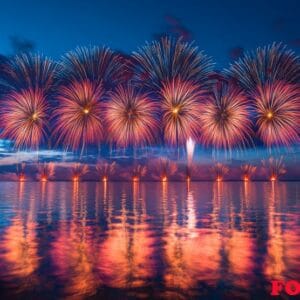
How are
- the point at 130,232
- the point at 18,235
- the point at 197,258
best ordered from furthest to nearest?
the point at 130,232 < the point at 18,235 < the point at 197,258

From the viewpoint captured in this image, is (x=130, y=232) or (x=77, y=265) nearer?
(x=77, y=265)

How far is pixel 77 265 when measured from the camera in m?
12.5

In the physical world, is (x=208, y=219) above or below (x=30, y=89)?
below

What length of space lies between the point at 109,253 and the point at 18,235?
21.0 feet

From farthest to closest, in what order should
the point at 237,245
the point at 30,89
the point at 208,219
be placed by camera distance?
the point at 30,89
the point at 208,219
the point at 237,245

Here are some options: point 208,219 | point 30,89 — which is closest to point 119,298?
point 208,219

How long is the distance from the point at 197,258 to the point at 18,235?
31.0ft

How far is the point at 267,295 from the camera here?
961cm

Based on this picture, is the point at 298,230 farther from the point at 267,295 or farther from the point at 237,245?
the point at 267,295

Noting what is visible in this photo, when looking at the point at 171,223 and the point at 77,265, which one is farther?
the point at 171,223

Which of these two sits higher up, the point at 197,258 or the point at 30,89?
the point at 30,89

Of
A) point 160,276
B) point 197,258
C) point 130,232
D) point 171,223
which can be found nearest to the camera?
point 160,276

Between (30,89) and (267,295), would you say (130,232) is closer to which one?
(267,295)

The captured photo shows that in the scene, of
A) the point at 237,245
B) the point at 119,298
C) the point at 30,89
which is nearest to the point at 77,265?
the point at 119,298
